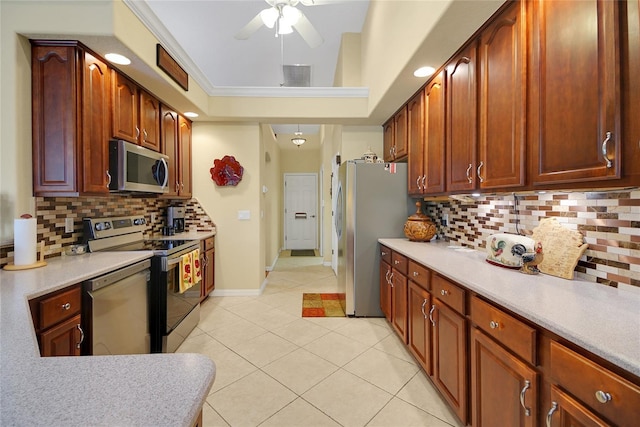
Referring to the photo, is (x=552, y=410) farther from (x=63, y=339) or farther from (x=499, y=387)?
(x=63, y=339)

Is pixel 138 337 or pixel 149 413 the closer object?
pixel 149 413

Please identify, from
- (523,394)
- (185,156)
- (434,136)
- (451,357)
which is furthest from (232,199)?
(523,394)

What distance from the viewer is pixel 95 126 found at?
205 cm

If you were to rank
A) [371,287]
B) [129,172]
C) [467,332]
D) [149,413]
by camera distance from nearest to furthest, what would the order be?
[149,413]
[467,332]
[129,172]
[371,287]

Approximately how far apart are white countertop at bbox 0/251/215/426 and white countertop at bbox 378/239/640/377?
104cm

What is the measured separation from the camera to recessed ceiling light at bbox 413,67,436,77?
2236mm

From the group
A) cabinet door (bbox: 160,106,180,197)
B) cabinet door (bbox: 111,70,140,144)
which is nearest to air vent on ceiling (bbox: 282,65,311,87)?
cabinet door (bbox: 160,106,180,197)

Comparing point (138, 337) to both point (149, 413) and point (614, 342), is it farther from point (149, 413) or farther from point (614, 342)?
point (614, 342)

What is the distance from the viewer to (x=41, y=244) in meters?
1.78

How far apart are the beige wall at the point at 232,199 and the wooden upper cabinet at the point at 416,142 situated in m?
1.95

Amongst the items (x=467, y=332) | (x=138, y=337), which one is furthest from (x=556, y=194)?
(x=138, y=337)

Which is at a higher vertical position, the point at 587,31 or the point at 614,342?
the point at 587,31

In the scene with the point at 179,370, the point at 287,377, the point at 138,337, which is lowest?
the point at 287,377

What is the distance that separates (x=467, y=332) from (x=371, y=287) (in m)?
1.63
